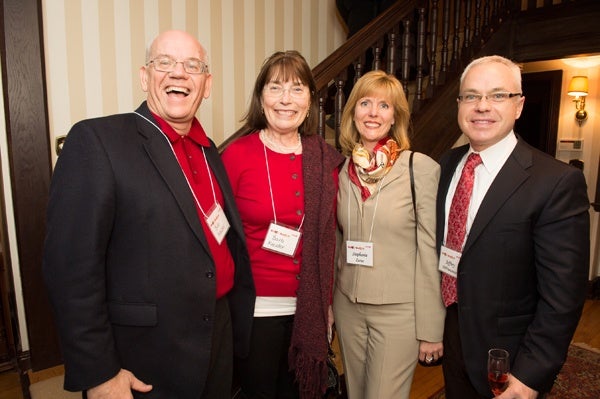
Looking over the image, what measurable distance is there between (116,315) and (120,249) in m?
0.19

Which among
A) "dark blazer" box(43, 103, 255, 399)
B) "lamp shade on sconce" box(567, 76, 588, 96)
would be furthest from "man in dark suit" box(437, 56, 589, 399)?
"lamp shade on sconce" box(567, 76, 588, 96)

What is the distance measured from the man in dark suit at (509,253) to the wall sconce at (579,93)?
4.01 metres

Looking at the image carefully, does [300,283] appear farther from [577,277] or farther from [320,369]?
[577,277]

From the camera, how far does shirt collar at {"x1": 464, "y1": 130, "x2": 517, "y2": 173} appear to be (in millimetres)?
1532

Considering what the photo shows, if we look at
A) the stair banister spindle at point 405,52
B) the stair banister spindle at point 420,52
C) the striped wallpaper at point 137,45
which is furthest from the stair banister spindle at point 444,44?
the striped wallpaper at point 137,45

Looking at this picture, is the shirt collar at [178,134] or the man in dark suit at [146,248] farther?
the shirt collar at [178,134]

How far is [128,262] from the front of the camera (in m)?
1.21

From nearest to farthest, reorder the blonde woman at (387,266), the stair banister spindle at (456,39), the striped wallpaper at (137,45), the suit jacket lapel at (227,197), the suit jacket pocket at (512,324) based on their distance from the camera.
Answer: the suit jacket pocket at (512,324) < the suit jacket lapel at (227,197) < the blonde woman at (387,266) < the striped wallpaper at (137,45) < the stair banister spindle at (456,39)

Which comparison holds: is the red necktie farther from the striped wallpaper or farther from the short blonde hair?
the striped wallpaper

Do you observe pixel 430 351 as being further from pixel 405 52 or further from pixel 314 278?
pixel 405 52

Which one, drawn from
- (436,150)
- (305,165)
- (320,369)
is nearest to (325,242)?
(305,165)

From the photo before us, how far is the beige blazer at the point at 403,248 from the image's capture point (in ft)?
5.39

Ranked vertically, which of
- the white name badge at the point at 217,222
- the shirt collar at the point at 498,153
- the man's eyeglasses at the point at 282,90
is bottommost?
the white name badge at the point at 217,222

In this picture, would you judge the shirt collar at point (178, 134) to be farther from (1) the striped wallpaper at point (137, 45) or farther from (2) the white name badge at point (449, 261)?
(1) the striped wallpaper at point (137, 45)
